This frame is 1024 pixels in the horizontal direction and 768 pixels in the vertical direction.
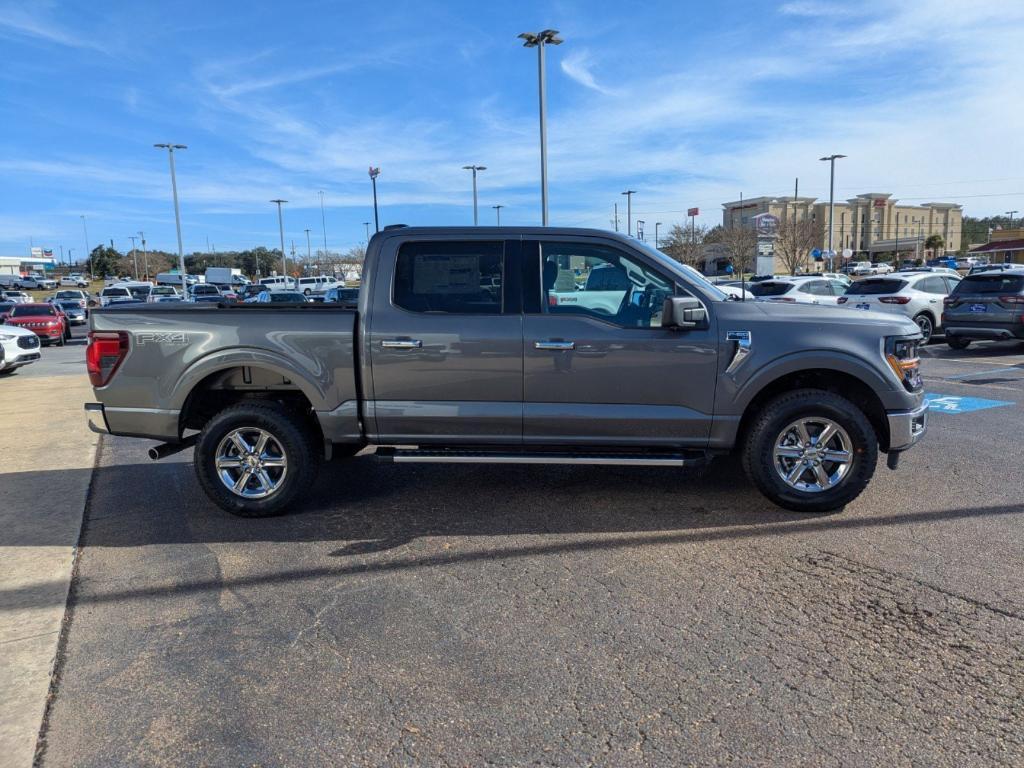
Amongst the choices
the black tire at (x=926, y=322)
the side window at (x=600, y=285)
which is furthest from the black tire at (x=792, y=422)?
the black tire at (x=926, y=322)

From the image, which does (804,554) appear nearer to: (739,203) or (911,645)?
(911,645)

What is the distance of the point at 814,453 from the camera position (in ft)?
16.4

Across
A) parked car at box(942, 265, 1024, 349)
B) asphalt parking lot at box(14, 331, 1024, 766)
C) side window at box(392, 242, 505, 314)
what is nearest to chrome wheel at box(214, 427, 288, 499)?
asphalt parking lot at box(14, 331, 1024, 766)

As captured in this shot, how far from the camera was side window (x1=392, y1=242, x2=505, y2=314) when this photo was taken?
504 cm

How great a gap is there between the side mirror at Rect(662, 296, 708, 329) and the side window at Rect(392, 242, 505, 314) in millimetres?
1116

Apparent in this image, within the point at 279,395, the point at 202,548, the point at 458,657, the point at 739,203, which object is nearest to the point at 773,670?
the point at 458,657

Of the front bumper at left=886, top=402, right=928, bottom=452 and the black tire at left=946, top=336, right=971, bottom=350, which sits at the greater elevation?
the front bumper at left=886, top=402, right=928, bottom=452

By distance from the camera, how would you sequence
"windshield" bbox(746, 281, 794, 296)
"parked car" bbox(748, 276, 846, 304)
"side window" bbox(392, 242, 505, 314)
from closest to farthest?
"side window" bbox(392, 242, 505, 314), "parked car" bbox(748, 276, 846, 304), "windshield" bbox(746, 281, 794, 296)

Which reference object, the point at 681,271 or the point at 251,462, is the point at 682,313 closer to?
the point at 681,271

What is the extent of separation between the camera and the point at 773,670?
124 inches

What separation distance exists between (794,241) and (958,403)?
56099mm

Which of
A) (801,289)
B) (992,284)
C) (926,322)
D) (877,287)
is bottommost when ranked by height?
(926,322)

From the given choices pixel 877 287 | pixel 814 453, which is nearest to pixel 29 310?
pixel 877 287

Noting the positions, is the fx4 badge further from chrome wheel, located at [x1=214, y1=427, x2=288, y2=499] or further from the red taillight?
chrome wheel, located at [x1=214, y1=427, x2=288, y2=499]
